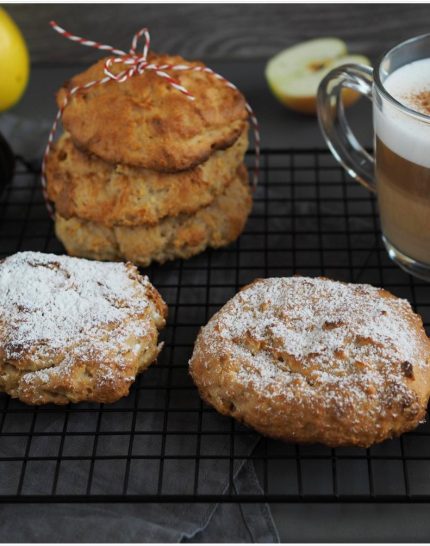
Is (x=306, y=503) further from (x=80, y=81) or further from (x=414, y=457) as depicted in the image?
(x=80, y=81)

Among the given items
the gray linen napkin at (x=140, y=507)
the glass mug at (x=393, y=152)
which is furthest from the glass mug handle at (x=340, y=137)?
the gray linen napkin at (x=140, y=507)

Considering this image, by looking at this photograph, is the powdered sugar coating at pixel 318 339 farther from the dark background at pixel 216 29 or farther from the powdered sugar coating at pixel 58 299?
the dark background at pixel 216 29

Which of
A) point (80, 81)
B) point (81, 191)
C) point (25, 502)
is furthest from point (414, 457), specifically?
point (80, 81)

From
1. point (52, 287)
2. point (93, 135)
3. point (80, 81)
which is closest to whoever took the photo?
point (52, 287)

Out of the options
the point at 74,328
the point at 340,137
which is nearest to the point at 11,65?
the point at 340,137

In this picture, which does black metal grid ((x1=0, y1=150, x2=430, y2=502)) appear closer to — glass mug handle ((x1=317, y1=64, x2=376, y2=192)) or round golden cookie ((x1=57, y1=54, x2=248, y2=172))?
glass mug handle ((x1=317, y1=64, x2=376, y2=192))

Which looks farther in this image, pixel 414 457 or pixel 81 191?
pixel 81 191

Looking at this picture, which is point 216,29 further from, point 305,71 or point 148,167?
point 148,167
